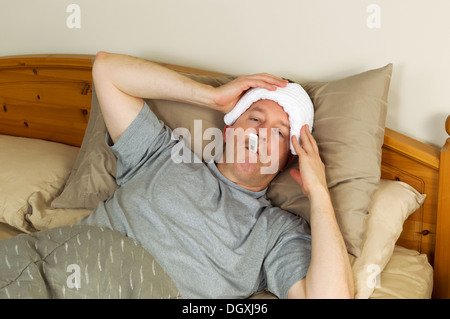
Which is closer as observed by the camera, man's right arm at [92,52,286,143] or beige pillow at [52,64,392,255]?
beige pillow at [52,64,392,255]

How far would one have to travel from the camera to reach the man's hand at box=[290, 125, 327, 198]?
1.47m

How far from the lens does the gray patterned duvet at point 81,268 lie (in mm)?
1358

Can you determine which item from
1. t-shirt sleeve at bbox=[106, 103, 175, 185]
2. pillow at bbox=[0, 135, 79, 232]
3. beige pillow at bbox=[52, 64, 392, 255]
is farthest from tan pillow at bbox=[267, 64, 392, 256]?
pillow at bbox=[0, 135, 79, 232]

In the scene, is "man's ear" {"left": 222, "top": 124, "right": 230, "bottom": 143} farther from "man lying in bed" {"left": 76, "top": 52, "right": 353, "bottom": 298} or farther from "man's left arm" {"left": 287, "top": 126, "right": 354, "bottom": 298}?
"man's left arm" {"left": 287, "top": 126, "right": 354, "bottom": 298}

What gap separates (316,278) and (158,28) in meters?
1.18

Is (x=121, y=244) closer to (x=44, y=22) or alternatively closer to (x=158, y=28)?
(x=158, y=28)

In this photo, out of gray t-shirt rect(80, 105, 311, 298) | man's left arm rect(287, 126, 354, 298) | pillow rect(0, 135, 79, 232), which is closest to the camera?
man's left arm rect(287, 126, 354, 298)

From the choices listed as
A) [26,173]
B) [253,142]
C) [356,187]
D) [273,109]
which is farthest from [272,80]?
[26,173]

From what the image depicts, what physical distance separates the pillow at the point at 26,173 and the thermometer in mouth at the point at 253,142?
0.77m

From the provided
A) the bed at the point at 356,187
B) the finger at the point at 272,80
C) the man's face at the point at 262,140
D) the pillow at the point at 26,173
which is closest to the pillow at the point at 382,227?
the bed at the point at 356,187

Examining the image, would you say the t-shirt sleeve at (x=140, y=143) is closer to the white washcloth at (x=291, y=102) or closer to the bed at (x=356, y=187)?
the bed at (x=356, y=187)

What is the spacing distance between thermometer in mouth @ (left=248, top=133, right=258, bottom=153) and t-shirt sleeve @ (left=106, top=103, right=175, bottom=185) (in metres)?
0.27

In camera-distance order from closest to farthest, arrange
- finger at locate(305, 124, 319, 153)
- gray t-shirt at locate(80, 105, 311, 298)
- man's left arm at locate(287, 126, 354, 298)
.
Result: 1. man's left arm at locate(287, 126, 354, 298)
2. gray t-shirt at locate(80, 105, 311, 298)
3. finger at locate(305, 124, 319, 153)

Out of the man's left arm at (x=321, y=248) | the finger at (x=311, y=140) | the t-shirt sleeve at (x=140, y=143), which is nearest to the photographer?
the man's left arm at (x=321, y=248)
